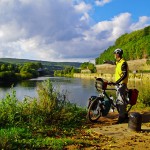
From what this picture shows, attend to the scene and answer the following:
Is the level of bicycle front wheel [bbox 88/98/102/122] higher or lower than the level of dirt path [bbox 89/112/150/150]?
higher

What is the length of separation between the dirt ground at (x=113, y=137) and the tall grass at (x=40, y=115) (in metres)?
0.59

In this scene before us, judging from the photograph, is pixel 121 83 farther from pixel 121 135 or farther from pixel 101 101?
pixel 121 135

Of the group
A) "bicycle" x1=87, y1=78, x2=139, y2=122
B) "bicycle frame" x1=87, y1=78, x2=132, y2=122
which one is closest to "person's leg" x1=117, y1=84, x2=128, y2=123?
"bicycle" x1=87, y1=78, x2=139, y2=122

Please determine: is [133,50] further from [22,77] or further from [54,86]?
[54,86]

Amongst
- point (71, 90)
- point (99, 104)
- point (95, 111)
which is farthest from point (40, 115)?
point (71, 90)

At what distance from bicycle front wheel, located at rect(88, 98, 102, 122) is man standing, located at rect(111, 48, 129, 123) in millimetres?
631

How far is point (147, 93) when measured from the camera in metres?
13.9

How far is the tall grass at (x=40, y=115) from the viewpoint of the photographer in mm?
7980

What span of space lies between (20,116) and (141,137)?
325 cm

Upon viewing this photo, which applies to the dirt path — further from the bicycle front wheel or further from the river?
the river

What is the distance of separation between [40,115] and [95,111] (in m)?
1.74

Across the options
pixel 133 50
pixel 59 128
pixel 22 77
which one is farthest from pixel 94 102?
pixel 133 50

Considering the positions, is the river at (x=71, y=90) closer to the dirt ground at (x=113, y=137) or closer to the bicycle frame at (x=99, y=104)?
the bicycle frame at (x=99, y=104)

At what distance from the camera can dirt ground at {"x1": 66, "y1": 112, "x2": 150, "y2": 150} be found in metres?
6.92
